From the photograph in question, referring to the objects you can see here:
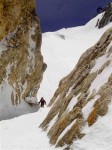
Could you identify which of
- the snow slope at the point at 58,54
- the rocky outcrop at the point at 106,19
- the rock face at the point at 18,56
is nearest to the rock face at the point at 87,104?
the rock face at the point at 18,56

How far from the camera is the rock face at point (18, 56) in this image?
28.1 m

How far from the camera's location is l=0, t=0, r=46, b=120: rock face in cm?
2811

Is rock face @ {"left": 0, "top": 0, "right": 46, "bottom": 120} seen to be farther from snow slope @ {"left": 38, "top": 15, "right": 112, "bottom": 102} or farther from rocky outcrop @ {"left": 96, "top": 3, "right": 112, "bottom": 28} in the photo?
rocky outcrop @ {"left": 96, "top": 3, "right": 112, "bottom": 28}

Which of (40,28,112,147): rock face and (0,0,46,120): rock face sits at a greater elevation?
(40,28,112,147): rock face

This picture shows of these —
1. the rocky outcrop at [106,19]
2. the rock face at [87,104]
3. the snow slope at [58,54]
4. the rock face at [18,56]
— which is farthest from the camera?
the rocky outcrop at [106,19]

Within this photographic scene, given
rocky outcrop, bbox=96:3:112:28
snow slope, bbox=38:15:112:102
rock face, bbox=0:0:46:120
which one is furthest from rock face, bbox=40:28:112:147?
rocky outcrop, bbox=96:3:112:28

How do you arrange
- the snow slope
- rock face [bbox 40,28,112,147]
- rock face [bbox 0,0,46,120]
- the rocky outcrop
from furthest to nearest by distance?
the rocky outcrop → the snow slope → rock face [bbox 0,0,46,120] → rock face [bbox 40,28,112,147]

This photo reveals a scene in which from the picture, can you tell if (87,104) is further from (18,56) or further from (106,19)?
(106,19)

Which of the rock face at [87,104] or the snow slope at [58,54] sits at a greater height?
the rock face at [87,104]

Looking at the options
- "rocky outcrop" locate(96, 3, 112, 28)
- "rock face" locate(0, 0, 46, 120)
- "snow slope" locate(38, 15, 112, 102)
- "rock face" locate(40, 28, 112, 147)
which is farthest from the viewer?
"rocky outcrop" locate(96, 3, 112, 28)

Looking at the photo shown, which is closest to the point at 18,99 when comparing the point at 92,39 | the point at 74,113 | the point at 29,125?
the point at 29,125

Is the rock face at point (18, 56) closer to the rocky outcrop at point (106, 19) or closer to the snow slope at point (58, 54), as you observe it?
the snow slope at point (58, 54)

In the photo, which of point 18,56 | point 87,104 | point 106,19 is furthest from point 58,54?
point 87,104

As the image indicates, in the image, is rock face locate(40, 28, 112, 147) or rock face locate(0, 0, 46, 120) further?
rock face locate(0, 0, 46, 120)
